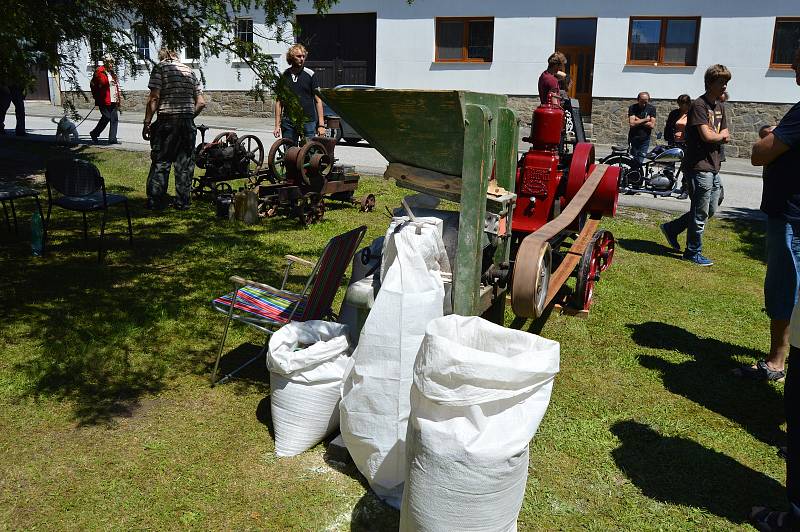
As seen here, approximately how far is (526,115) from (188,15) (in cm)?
1555

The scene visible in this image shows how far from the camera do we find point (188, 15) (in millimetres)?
5410

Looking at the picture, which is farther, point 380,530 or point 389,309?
point 389,309

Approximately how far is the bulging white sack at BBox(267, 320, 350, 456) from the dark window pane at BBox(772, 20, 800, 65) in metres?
17.6

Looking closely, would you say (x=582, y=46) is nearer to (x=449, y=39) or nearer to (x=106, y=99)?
(x=449, y=39)

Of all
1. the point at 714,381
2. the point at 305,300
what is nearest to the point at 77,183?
the point at 305,300

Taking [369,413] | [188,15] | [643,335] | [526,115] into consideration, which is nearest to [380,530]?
[369,413]

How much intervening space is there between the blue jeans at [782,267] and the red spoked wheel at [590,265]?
4.59 ft

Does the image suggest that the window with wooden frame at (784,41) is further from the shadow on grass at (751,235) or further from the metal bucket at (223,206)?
the metal bucket at (223,206)

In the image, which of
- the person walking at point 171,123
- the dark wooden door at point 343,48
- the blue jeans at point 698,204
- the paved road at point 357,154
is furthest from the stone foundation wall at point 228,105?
the blue jeans at point 698,204

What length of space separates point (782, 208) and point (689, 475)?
1.64 m

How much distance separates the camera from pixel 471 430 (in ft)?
8.50

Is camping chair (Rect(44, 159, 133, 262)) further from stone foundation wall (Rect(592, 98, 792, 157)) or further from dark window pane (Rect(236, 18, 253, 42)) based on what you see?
stone foundation wall (Rect(592, 98, 792, 157))

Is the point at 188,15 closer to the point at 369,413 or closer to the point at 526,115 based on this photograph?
the point at 369,413

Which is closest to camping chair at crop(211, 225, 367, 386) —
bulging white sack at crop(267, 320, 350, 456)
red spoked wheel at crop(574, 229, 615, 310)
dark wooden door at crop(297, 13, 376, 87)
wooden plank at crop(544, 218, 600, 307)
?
bulging white sack at crop(267, 320, 350, 456)
